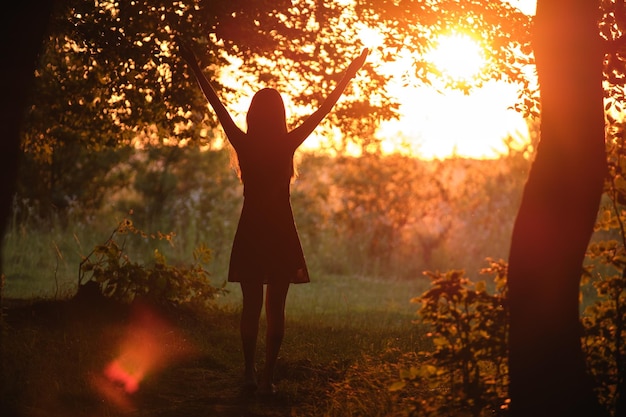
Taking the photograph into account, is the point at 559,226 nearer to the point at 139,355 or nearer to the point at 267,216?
the point at 267,216

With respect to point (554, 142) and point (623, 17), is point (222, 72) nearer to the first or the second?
point (623, 17)

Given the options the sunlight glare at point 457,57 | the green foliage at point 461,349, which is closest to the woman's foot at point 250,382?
the green foliage at point 461,349

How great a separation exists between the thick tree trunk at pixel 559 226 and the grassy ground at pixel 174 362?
144 centimetres

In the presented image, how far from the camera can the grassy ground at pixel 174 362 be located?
6227mm

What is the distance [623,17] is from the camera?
6.89m

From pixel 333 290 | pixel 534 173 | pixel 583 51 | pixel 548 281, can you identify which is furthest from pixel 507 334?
pixel 333 290

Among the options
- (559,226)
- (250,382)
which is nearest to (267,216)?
(250,382)

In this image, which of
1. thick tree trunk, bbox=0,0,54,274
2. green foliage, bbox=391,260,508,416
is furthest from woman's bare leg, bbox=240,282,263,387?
thick tree trunk, bbox=0,0,54,274

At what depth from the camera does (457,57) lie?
8.46 metres

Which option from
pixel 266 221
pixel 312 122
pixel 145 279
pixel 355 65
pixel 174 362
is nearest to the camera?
pixel 312 122

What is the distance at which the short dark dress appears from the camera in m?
6.46

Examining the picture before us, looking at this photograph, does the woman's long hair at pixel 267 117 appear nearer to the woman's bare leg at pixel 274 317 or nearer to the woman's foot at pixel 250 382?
the woman's bare leg at pixel 274 317

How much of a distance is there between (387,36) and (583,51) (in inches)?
139

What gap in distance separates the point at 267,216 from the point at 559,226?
2372mm
